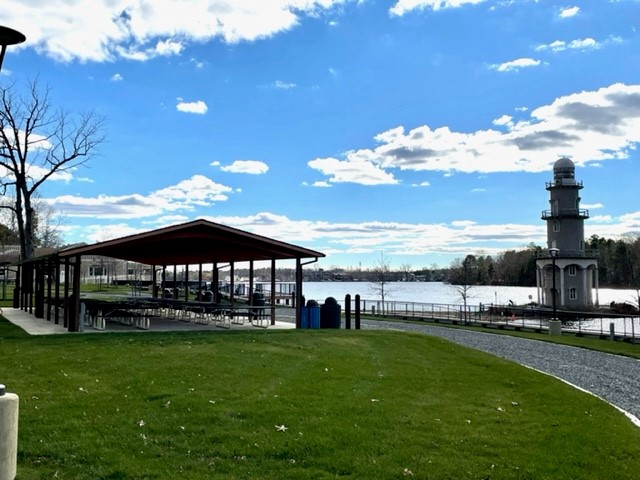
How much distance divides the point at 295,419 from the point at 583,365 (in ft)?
32.7

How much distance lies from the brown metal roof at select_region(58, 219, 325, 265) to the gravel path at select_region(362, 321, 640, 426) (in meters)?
6.25

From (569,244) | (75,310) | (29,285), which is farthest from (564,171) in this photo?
(75,310)

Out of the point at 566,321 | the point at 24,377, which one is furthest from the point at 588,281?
the point at 24,377

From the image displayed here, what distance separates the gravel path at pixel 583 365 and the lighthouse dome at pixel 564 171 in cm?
3691

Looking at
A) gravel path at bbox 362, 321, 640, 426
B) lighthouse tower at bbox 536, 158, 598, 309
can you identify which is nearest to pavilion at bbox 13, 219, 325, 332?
gravel path at bbox 362, 321, 640, 426

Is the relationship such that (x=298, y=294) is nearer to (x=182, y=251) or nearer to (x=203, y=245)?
(x=203, y=245)

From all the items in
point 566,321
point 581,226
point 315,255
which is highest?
point 581,226

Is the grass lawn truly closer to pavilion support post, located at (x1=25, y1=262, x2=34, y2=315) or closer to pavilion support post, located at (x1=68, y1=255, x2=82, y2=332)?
pavilion support post, located at (x1=68, y1=255, x2=82, y2=332)

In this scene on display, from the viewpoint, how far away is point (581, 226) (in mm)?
53938

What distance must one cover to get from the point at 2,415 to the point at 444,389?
5834mm

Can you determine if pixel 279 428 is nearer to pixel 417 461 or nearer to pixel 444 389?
pixel 417 461

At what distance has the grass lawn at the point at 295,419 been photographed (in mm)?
5016

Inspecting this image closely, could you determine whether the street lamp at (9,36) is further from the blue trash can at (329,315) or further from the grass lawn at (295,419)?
the blue trash can at (329,315)

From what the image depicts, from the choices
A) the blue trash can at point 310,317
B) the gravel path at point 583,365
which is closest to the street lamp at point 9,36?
the gravel path at point 583,365
